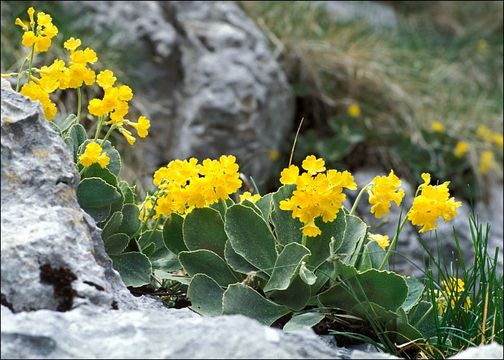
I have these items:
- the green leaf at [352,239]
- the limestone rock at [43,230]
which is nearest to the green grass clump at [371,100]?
the green leaf at [352,239]

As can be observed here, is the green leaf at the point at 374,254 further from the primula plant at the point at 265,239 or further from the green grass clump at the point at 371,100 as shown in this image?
the green grass clump at the point at 371,100

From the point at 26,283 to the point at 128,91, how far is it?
53cm

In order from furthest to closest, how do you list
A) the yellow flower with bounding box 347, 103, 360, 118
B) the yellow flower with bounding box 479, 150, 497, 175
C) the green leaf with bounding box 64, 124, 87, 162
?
the yellow flower with bounding box 479, 150, 497, 175
the yellow flower with bounding box 347, 103, 360, 118
the green leaf with bounding box 64, 124, 87, 162

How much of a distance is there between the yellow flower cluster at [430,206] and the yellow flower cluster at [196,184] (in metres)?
0.33

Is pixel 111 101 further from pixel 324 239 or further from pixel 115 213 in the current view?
pixel 324 239

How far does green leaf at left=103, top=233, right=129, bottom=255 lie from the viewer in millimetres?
1595

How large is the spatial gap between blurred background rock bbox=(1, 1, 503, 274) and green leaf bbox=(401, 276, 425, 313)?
6.27 feet

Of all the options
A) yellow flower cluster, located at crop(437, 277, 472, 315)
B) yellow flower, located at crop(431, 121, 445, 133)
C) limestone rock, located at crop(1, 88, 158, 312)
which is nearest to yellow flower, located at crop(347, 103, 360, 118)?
yellow flower, located at crop(431, 121, 445, 133)

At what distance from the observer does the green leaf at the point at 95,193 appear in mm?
1521

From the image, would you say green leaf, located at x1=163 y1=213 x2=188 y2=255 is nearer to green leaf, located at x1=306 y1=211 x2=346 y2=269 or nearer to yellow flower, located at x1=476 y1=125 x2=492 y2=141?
green leaf, located at x1=306 y1=211 x2=346 y2=269

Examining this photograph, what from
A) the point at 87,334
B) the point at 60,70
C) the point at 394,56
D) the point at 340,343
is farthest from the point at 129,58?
the point at 87,334

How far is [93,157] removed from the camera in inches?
60.9

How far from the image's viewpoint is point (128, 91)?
159 cm

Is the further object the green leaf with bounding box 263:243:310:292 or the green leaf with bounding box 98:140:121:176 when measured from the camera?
the green leaf with bounding box 98:140:121:176
